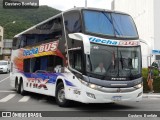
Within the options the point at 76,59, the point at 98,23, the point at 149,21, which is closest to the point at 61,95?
the point at 76,59

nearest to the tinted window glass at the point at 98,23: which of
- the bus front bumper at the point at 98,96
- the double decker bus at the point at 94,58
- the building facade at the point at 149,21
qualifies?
the double decker bus at the point at 94,58

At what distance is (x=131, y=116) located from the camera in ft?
39.8

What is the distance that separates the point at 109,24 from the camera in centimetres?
1391

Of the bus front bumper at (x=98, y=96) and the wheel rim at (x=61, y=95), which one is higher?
the bus front bumper at (x=98, y=96)

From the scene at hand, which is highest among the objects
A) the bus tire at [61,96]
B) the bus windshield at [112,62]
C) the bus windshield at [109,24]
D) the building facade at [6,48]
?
the bus windshield at [109,24]

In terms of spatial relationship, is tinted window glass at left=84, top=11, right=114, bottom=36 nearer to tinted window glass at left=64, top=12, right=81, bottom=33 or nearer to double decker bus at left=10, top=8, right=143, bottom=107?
double decker bus at left=10, top=8, right=143, bottom=107

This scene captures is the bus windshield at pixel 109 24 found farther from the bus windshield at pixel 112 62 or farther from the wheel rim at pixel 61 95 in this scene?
the wheel rim at pixel 61 95

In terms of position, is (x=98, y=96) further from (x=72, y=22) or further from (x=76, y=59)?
(x=72, y=22)

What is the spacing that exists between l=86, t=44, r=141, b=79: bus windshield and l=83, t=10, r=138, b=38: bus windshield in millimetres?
Result: 616

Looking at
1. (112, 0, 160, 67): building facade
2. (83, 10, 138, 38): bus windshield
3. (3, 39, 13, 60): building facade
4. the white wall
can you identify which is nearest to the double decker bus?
(83, 10, 138, 38): bus windshield

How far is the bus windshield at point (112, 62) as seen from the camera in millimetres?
13148

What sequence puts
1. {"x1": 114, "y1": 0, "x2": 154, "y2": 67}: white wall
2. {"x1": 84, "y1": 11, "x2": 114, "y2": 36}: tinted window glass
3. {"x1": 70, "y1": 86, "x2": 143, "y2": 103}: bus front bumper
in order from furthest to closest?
{"x1": 114, "y1": 0, "x2": 154, "y2": 67}: white wall
{"x1": 84, "y1": 11, "x2": 114, "y2": 36}: tinted window glass
{"x1": 70, "y1": 86, "x2": 143, "y2": 103}: bus front bumper

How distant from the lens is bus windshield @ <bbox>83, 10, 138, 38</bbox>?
13594 mm

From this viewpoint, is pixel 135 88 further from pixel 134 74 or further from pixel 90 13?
pixel 90 13
